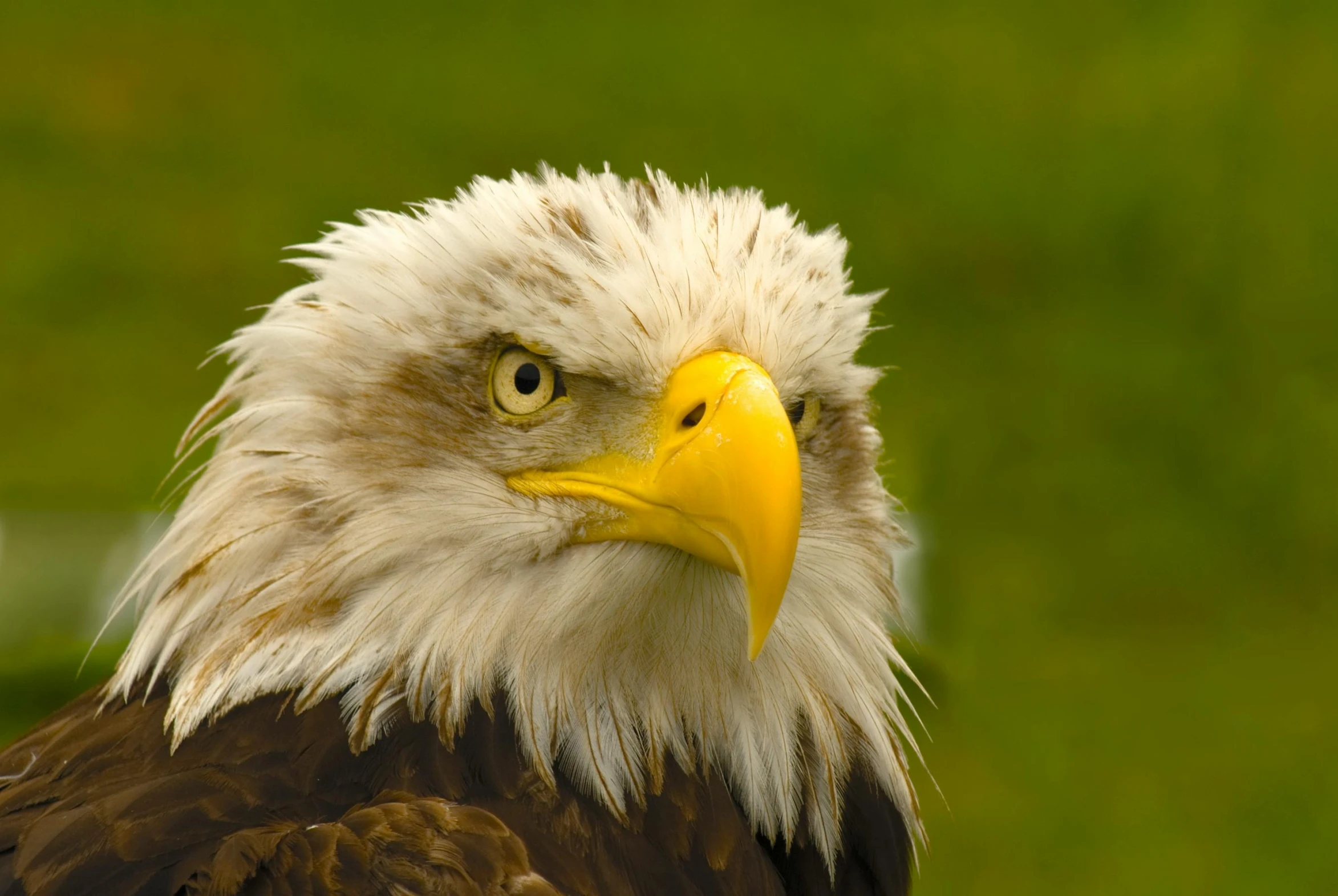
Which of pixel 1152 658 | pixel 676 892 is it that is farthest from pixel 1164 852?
pixel 676 892

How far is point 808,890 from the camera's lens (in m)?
2.18

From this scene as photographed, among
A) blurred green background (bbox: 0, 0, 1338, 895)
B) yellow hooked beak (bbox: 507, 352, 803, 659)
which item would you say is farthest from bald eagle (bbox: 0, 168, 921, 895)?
blurred green background (bbox: 0, 0, 1338, 895)

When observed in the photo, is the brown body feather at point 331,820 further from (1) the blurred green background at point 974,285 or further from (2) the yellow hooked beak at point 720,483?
(1) the blurred green background at point 974,285

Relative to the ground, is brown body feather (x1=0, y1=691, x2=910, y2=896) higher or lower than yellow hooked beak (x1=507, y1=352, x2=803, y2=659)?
lower

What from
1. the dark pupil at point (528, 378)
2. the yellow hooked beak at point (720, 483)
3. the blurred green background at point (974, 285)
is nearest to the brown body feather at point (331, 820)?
the yellow hooked beak at point (720, 483)

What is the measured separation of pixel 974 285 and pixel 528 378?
5.59 m

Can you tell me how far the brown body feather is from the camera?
68.9 inches

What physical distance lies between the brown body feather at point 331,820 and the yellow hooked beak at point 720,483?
1.05 ft

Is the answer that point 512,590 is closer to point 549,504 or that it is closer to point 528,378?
point 549,504

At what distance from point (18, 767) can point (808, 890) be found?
1.11m

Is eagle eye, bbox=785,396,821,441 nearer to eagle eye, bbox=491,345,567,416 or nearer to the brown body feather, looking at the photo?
eagle eye, bbox=491,345,567,416

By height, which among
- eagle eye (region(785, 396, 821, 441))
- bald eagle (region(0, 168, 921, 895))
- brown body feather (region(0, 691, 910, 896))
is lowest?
brown body feather (region(0, 691, 910, 896))

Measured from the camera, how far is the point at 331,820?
6.11ft

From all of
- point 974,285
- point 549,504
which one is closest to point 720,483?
point 549,504
